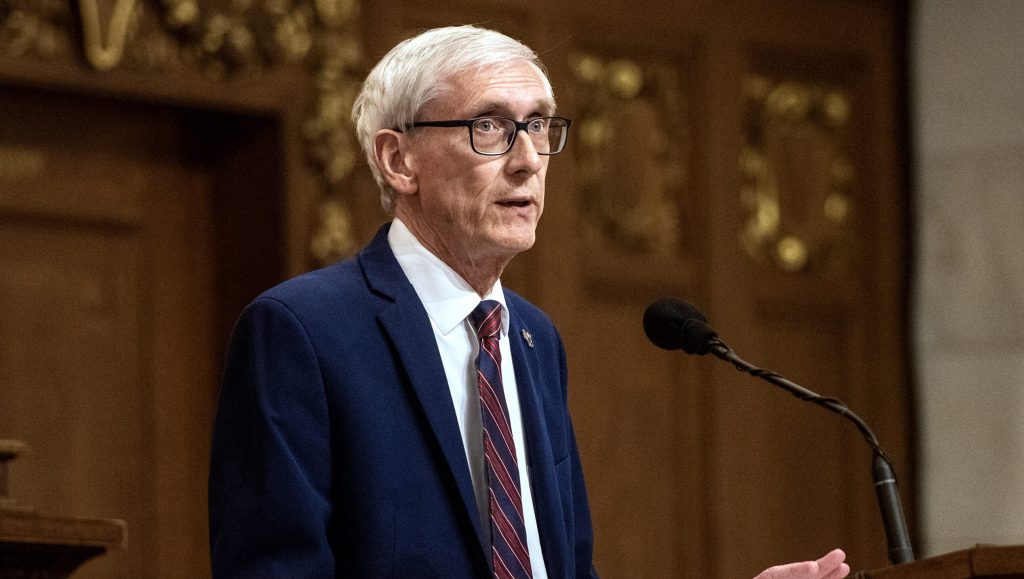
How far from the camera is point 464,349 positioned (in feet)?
8.32

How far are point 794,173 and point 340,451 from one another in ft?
11.9

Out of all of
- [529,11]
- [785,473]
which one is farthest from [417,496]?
[785,473]

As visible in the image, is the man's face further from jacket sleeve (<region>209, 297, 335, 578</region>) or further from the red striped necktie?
jacket sleeve (<region>209, 297, 335, 578</region>)

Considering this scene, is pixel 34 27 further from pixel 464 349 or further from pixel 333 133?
pixel 464 349

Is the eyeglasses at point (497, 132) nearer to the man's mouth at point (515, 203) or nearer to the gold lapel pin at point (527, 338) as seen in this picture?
the man's mouth at point (515, 203)

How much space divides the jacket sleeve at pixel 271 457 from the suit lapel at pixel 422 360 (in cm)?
15

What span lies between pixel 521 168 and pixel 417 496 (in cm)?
57

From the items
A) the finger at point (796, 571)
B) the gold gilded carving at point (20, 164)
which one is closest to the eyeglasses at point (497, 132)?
the finger at point (796, 571)

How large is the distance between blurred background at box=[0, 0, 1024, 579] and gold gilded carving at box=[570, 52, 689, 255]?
0.01 meters

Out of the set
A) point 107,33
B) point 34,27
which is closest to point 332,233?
point 107,33

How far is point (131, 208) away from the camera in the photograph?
472cm

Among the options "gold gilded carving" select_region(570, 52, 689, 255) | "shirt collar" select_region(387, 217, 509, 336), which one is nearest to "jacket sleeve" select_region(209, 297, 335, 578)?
"shirt collar" select_region(387, 217, 509, 336)

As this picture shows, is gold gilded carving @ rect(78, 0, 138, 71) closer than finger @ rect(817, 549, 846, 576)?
No

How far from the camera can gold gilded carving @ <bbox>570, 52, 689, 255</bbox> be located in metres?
5.29
